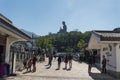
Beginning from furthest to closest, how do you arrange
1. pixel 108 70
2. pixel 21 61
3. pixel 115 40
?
pixel 21 61 < pixel 108 70 < pixel 115 40

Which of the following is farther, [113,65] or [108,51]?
[108,51]

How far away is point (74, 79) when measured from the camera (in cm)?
1989

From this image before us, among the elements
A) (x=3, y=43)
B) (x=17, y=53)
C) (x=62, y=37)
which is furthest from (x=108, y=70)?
(x=62, y=37)

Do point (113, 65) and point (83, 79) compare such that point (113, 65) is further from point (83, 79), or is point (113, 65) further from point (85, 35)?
point (85, 35)

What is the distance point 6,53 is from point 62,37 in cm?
9394

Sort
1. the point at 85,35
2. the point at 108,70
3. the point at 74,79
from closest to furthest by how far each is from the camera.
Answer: the point at 74,79, the point at 108,70, the point at 85,35

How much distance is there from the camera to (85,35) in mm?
105375

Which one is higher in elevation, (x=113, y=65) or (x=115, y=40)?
(x=115, y=40)

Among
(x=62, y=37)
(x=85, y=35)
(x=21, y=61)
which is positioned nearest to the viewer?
(x=21, y=61)

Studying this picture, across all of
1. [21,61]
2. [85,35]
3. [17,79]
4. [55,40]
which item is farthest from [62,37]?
[17,79]

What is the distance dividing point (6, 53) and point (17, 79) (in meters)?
3.11

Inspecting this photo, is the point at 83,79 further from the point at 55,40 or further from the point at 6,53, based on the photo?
the point at 55,40

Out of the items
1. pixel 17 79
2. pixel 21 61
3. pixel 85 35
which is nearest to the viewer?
pixel 17 79

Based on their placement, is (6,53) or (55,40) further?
(55,40)
